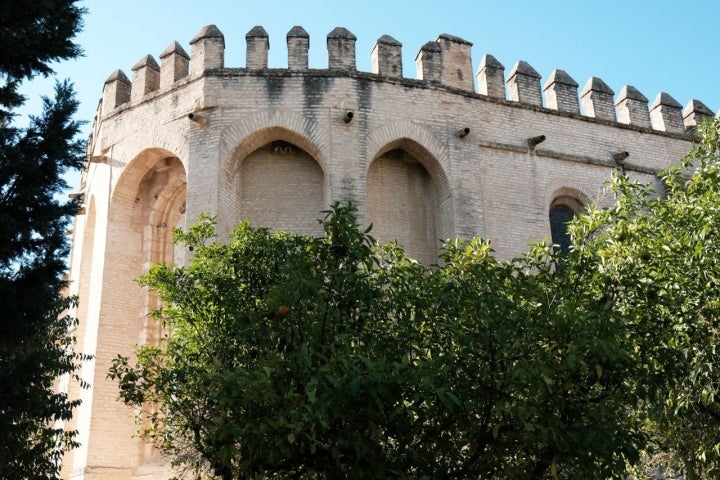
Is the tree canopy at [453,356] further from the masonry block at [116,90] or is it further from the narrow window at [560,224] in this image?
the masonry block at [116,90]

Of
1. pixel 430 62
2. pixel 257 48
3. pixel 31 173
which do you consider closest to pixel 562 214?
pixel 430 62

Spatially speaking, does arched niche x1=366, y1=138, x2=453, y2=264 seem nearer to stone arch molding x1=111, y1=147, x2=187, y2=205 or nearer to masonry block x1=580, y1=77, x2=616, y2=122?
stone arch molding x1=111, y1=147, x2=187, y2=205

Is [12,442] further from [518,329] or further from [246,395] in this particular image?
[518,329]

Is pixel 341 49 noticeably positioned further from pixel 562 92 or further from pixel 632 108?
pixel 632 108

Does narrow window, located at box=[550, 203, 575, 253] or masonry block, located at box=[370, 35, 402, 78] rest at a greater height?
masonry block, located at box=[370, 35, 402, 78]

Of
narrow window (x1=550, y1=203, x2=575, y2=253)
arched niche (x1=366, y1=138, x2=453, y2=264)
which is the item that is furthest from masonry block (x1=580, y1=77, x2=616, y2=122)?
arched niche (x1=366, y1=138, x2=453, y2=264)

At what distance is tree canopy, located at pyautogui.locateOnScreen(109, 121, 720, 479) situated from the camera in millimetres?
5703

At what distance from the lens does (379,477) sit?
565 centimetres

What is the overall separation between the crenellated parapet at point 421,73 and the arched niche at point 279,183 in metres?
1.14

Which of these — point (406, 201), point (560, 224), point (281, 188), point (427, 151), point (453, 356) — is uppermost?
point (427, 151)

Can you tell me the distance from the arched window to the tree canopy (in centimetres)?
629

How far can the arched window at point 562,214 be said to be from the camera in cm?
1455

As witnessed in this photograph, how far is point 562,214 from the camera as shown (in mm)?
14758

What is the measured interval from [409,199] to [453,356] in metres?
7.46
